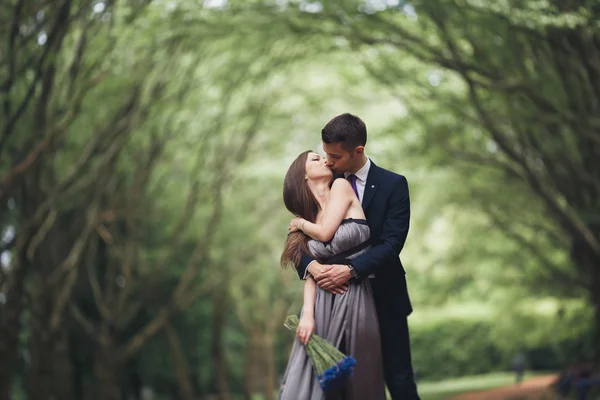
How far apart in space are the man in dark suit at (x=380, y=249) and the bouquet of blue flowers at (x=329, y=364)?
0.33 metres

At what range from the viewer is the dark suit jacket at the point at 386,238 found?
481 cm

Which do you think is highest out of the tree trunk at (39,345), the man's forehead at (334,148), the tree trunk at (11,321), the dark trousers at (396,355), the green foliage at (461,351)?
the man's forehead at (334,148)

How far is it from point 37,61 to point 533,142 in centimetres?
690

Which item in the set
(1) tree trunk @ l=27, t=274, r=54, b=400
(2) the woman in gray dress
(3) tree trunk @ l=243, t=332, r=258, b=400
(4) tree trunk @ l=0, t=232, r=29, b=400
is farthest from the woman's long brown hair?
(3) tree trunk @ l=243, t=332, r=258, b=400

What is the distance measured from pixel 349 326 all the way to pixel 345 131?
100 cm

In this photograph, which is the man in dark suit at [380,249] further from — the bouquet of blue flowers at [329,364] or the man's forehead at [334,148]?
the bouquet of blue flowers at [329,364]

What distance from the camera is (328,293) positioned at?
16.1 feet

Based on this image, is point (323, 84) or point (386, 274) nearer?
point (386, 274)

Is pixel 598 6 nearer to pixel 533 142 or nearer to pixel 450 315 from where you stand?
pixel 533 142

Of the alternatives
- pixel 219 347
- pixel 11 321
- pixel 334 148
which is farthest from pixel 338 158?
pixel 219 347

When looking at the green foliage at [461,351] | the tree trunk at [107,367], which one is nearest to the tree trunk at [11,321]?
the tree trunk at [107,367]

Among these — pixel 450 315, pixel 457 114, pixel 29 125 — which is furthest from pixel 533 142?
pixel 450 315

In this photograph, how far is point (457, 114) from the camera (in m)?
13.2

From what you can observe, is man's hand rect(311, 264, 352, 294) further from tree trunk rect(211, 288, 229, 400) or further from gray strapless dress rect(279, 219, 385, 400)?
tree trunk rect(211, 288, 229, 400)
